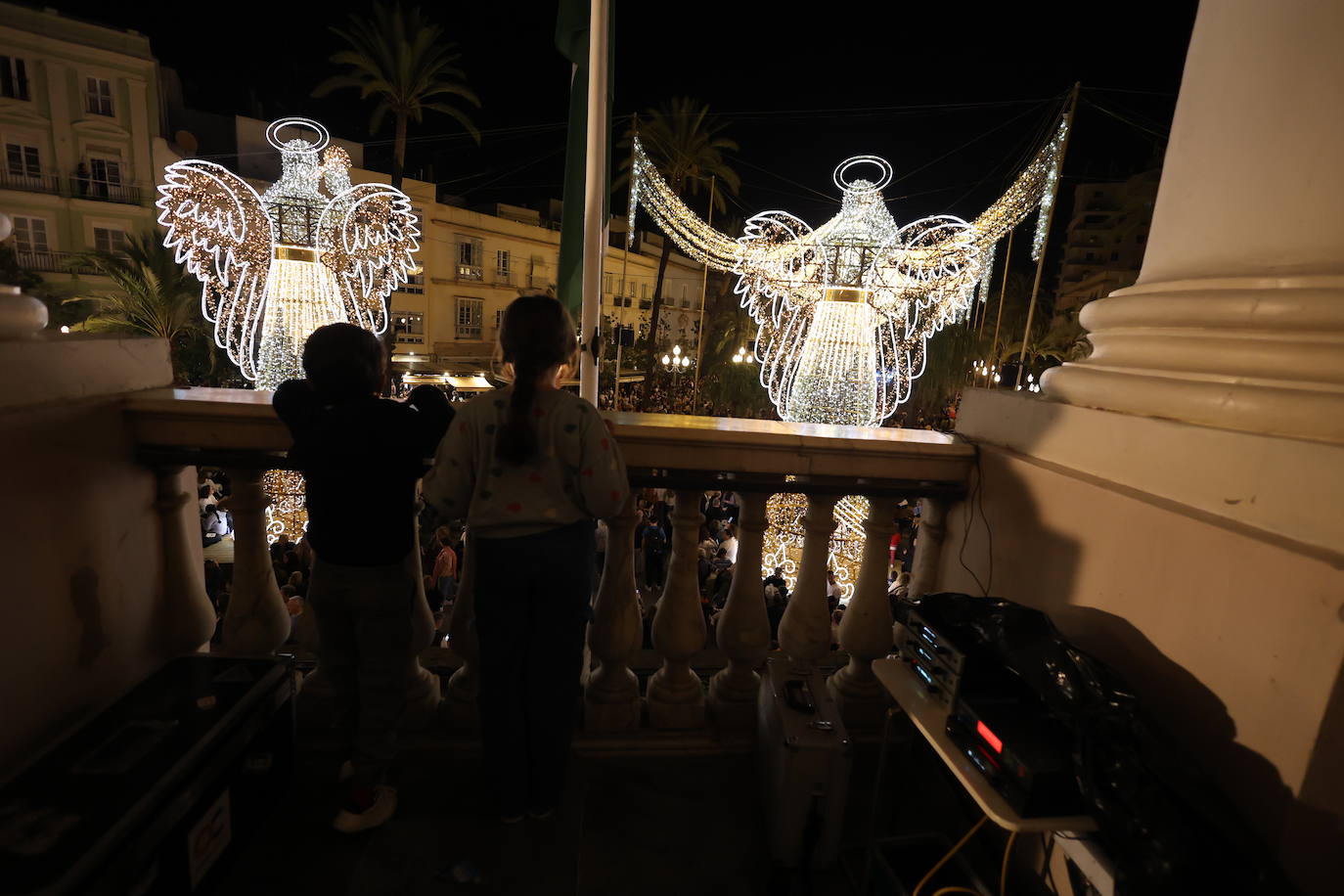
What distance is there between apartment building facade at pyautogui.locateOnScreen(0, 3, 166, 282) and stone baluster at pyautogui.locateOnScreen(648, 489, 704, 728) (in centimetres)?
3083

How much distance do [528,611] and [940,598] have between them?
117cm

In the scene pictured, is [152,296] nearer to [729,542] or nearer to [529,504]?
[729,542]

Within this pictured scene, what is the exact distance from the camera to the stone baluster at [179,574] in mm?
2156

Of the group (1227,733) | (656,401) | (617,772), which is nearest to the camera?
(1227,733)

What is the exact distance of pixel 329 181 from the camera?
247 inches

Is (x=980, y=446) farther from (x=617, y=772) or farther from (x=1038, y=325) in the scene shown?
(x=1038, y=325)

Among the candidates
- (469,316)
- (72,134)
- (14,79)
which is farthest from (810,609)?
(469,316)

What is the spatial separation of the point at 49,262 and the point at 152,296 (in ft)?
33.9

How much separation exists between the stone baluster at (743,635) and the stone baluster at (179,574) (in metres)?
1.88

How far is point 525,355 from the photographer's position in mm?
1693

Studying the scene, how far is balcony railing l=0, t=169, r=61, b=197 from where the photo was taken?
22.5 metres

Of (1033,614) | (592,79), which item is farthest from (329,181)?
(1033,614)

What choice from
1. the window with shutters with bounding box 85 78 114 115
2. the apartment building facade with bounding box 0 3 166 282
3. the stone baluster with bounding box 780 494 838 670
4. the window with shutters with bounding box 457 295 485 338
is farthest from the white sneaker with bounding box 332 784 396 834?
the window with shutters with bounding box 457 295 485 338

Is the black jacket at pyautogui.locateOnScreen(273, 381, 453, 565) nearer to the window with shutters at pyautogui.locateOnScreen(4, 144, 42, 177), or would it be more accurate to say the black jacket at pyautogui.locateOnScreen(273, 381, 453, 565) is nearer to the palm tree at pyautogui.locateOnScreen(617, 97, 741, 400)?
the palm tree at pyautogui.locateOnScreen(617, 97, 741, 400)
